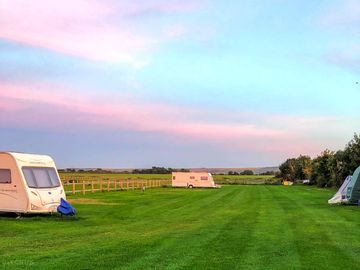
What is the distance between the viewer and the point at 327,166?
244 feet

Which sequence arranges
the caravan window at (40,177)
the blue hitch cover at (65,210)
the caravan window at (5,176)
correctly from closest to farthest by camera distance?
1. the caravan window at (5,176)
2. the caravan window at (40,177)
3. the blue hitch cover at (65,210)

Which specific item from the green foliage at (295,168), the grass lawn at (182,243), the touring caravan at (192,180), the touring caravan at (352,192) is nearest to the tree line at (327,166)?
the green foliage at (295,168)

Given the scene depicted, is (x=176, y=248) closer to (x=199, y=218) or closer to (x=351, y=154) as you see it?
(x=199, y=218)

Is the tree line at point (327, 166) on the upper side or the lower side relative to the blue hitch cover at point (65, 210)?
upper

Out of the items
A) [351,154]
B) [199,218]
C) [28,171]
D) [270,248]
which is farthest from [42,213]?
[351,154]

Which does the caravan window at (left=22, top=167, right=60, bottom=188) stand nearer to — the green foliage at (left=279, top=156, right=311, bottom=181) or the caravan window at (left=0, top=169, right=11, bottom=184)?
the caravan window at (left=0, top=169, right=11, bottom=184)

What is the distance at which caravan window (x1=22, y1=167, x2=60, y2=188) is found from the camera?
65.3 feet

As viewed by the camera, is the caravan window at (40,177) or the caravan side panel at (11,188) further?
the caravan window at (40,177)

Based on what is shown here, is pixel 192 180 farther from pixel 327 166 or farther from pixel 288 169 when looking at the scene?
pixel 288 169

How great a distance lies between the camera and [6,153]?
19.9 metres

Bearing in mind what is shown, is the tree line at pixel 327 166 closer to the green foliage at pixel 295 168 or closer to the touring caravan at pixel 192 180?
the green foliage at pixel 295 168

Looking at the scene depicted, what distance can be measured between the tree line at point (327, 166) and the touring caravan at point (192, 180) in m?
16.8

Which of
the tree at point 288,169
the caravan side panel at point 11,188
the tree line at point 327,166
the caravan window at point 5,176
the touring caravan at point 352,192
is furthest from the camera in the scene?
the tree at point 288,169

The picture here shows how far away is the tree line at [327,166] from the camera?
177ft
